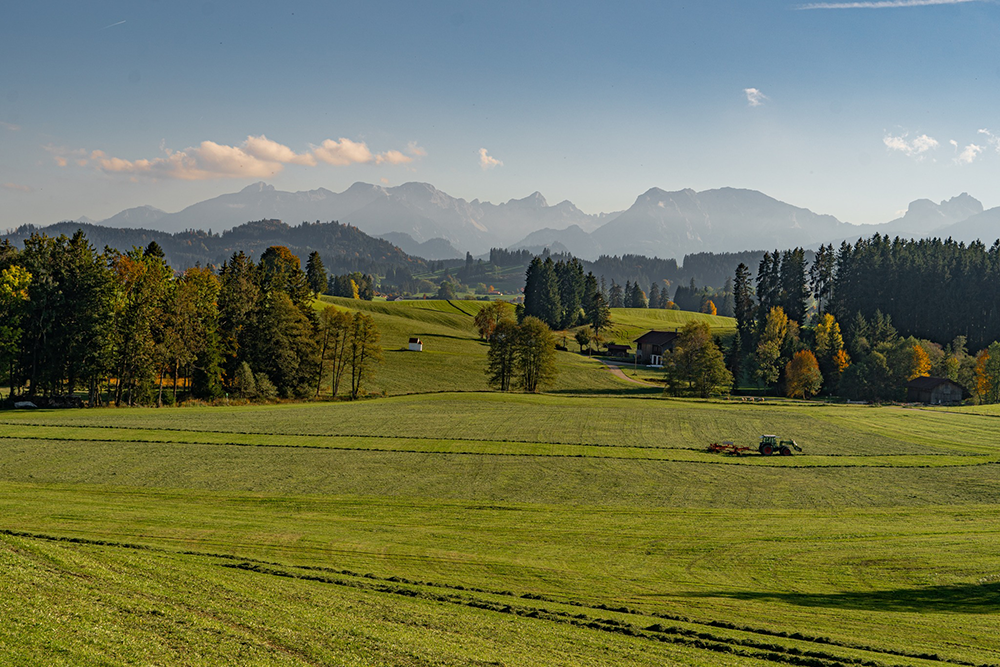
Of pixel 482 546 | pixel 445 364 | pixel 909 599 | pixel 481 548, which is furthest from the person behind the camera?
pixel 445 364

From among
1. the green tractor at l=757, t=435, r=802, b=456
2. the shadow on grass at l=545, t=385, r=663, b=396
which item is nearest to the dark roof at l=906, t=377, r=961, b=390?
the shadow on grass at l=545, t=385, r=663, b=396

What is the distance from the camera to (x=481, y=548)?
26.7 meters

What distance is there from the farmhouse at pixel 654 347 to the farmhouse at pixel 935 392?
5163 centimetres

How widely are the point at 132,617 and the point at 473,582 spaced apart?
11.6 metres

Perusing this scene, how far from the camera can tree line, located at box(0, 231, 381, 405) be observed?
69.0m

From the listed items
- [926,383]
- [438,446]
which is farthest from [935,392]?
[438,446]

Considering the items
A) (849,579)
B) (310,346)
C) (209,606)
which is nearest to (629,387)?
(310,346)

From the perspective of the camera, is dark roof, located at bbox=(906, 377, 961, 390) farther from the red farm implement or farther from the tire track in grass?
the tire track in grass

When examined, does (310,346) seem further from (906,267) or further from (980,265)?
(980,265)

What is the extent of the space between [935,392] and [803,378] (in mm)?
23333

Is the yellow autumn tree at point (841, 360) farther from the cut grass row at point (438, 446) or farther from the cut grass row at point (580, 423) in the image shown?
the cut grass row at point (438, 446)

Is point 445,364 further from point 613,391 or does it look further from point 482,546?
point 482,546

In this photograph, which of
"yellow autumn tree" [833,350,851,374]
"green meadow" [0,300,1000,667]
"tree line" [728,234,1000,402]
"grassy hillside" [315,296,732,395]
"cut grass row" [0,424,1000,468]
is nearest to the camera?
"green meadow" [0,300,1000,667]

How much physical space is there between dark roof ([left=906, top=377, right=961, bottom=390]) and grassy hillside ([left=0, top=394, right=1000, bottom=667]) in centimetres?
7011
